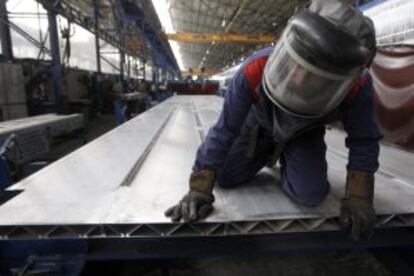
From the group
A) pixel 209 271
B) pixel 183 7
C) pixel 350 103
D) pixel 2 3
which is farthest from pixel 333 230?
pixel 183 7

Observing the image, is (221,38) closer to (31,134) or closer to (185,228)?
(31,134)

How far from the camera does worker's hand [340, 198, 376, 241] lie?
1366 millimetres

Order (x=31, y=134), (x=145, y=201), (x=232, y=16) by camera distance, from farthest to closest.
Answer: (x=232, y=16) → (x=31, y=134) → (x=145, y=201)

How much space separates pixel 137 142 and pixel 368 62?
205 cm

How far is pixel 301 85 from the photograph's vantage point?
1.15 metres

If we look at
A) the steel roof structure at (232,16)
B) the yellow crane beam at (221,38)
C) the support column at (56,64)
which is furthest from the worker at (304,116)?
the yellow crane beam at (221,38)

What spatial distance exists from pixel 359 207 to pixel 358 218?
50mm

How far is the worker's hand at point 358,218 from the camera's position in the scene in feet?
4.48

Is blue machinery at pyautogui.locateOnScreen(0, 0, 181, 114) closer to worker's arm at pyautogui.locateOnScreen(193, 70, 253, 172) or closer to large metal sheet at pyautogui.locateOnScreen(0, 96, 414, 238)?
large metal sheet at pyautogui.locateOnScreen(0, 96, 414, 238)

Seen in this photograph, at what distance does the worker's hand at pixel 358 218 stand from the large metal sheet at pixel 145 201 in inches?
2.2

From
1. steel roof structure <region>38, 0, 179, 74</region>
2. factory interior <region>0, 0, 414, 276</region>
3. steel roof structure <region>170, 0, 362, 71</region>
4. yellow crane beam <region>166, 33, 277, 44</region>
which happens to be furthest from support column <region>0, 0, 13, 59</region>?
yellow crane beam <region>166, 33, 277, 44</region>

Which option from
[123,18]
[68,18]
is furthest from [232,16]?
[68,18]

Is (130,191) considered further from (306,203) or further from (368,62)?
(368,62)

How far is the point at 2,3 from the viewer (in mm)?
6391
